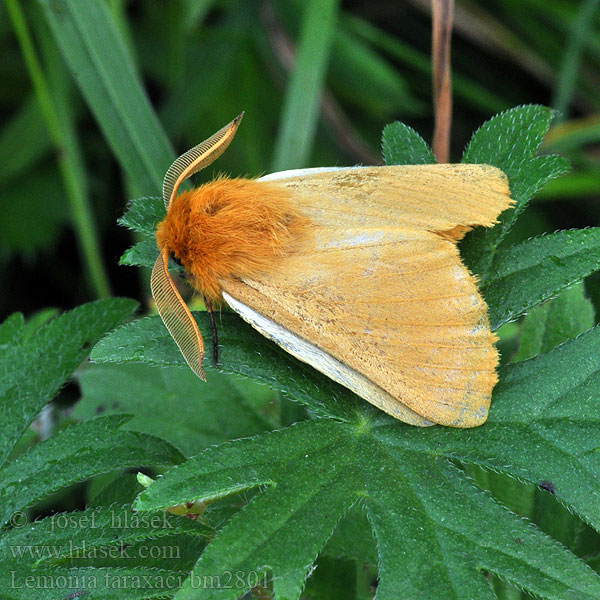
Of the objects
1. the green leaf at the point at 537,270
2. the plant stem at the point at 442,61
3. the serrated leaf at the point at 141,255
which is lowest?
the green leaf at the point at 537,270

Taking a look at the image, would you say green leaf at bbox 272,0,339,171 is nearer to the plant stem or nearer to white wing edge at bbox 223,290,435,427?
the plant stem

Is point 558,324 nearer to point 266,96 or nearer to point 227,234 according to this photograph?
point 227,234

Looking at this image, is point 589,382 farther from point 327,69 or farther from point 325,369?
point 327,69

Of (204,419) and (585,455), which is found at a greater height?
(585,455)

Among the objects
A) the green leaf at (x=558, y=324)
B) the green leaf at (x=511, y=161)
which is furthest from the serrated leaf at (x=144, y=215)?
the green leaf at (x=558, y=324)

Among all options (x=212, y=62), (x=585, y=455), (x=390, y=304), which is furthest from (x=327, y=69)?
(x=585, y=455)

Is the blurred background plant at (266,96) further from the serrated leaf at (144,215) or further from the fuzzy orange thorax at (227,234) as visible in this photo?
the fuzzy orange thorax at (227,234)
